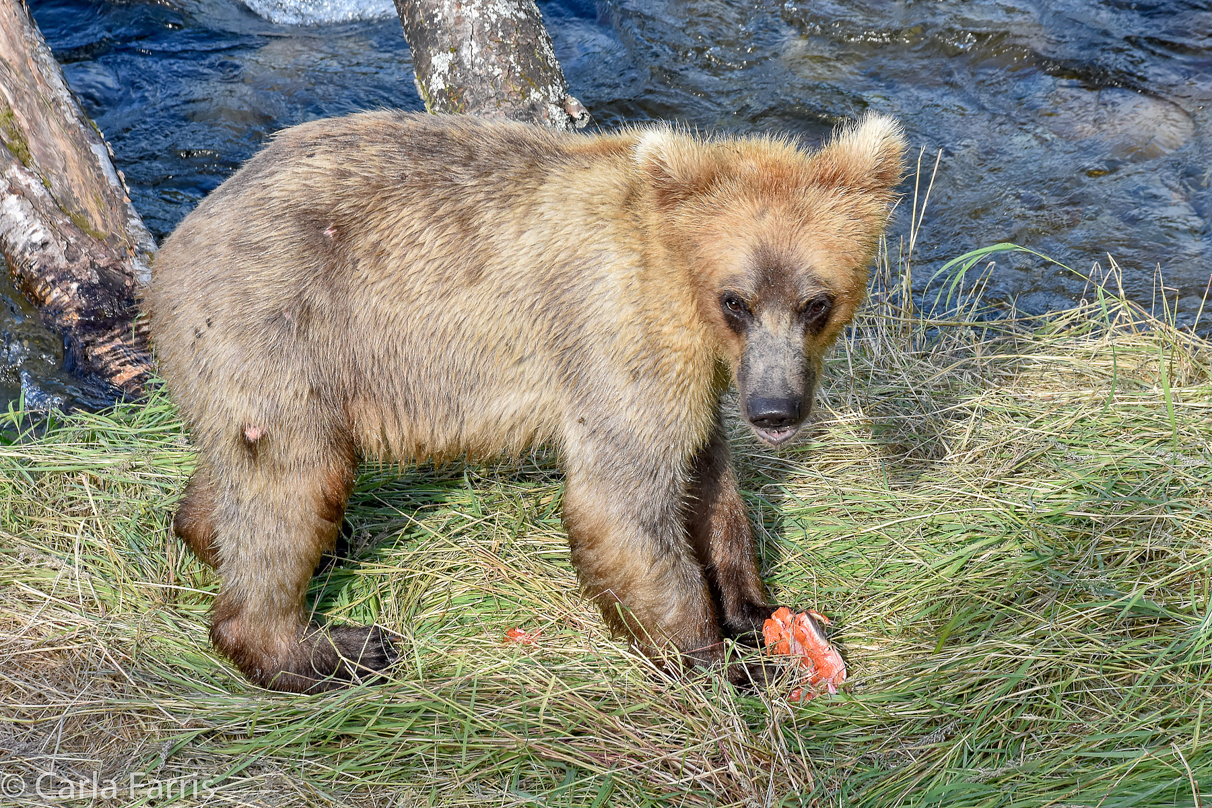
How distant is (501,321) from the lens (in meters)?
4.23

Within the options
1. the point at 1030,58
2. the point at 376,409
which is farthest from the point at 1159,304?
the point at 376,409

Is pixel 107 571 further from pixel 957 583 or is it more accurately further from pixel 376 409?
pixel 957 583

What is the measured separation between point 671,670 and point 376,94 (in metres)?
7.02

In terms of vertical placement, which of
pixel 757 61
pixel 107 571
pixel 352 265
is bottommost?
pixel 107 571

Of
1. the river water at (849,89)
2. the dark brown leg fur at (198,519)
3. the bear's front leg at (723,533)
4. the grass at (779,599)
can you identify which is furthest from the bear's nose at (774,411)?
the river water at (849,89)

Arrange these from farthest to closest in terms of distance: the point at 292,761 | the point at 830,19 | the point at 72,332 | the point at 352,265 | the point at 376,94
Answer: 1. the point at 830,19
2. the point at 376,94
3. the point at 72,332
4. the point at 352,265
5. the point at 292,761

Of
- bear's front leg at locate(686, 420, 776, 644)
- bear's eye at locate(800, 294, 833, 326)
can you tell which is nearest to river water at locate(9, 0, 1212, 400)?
bear's front leg at locate(686, 420, 776, 644)

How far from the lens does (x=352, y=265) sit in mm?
4078

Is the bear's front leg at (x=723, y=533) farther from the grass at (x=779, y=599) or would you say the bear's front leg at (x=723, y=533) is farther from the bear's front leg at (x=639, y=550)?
the bear's front leg at (x=639, y=550)

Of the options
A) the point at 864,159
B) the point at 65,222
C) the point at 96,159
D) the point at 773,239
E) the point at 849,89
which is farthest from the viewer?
the point at 849,89

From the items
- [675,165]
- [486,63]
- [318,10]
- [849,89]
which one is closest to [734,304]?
[675,165]

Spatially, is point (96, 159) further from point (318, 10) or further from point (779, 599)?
point (318, 10)

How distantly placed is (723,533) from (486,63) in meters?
3.24

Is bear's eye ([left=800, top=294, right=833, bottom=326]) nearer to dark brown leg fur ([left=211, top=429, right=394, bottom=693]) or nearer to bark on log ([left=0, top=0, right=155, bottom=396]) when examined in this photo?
dark brown leg fur ([left=211, top=429, right=394, bottom=693])
